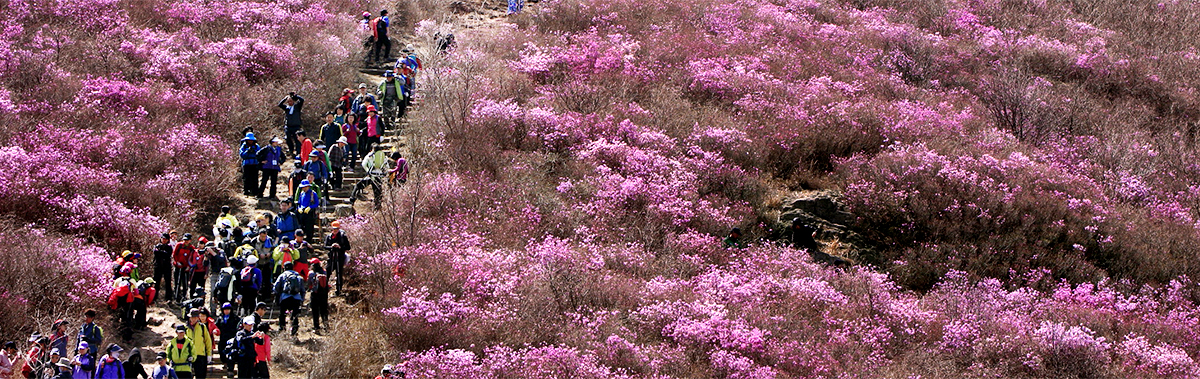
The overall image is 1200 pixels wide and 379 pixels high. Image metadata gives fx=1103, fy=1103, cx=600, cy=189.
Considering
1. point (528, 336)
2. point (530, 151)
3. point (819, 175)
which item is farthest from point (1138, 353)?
point (530, 151)

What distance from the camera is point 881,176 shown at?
78.9ft

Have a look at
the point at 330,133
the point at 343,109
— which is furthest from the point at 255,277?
the point at 343,109

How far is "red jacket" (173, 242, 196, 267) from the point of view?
17312 millimetres

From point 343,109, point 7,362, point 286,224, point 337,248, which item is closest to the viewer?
point 7,362

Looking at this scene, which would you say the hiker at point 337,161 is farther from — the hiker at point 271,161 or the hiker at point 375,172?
the hiker at point 271,161

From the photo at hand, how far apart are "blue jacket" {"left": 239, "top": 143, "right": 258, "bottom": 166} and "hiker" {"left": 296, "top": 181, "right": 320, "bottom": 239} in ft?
7.45

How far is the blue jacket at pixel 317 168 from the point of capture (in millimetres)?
20766

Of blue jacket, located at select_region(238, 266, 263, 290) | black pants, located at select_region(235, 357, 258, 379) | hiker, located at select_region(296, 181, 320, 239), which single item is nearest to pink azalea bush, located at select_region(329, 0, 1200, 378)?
hiker, located at select_region(296, 181, 320, 239)

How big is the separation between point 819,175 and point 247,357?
47.1ft

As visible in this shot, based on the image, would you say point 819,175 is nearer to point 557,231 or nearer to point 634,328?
point 557,231

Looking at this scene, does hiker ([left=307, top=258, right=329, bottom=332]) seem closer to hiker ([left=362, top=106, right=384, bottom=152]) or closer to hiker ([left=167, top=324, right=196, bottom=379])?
hiker ([left=167, top=324, right=196, bottom=379])

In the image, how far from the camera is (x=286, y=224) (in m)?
18.8

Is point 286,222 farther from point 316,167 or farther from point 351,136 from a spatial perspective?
point 351,136

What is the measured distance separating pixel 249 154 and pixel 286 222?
333 centimetres
